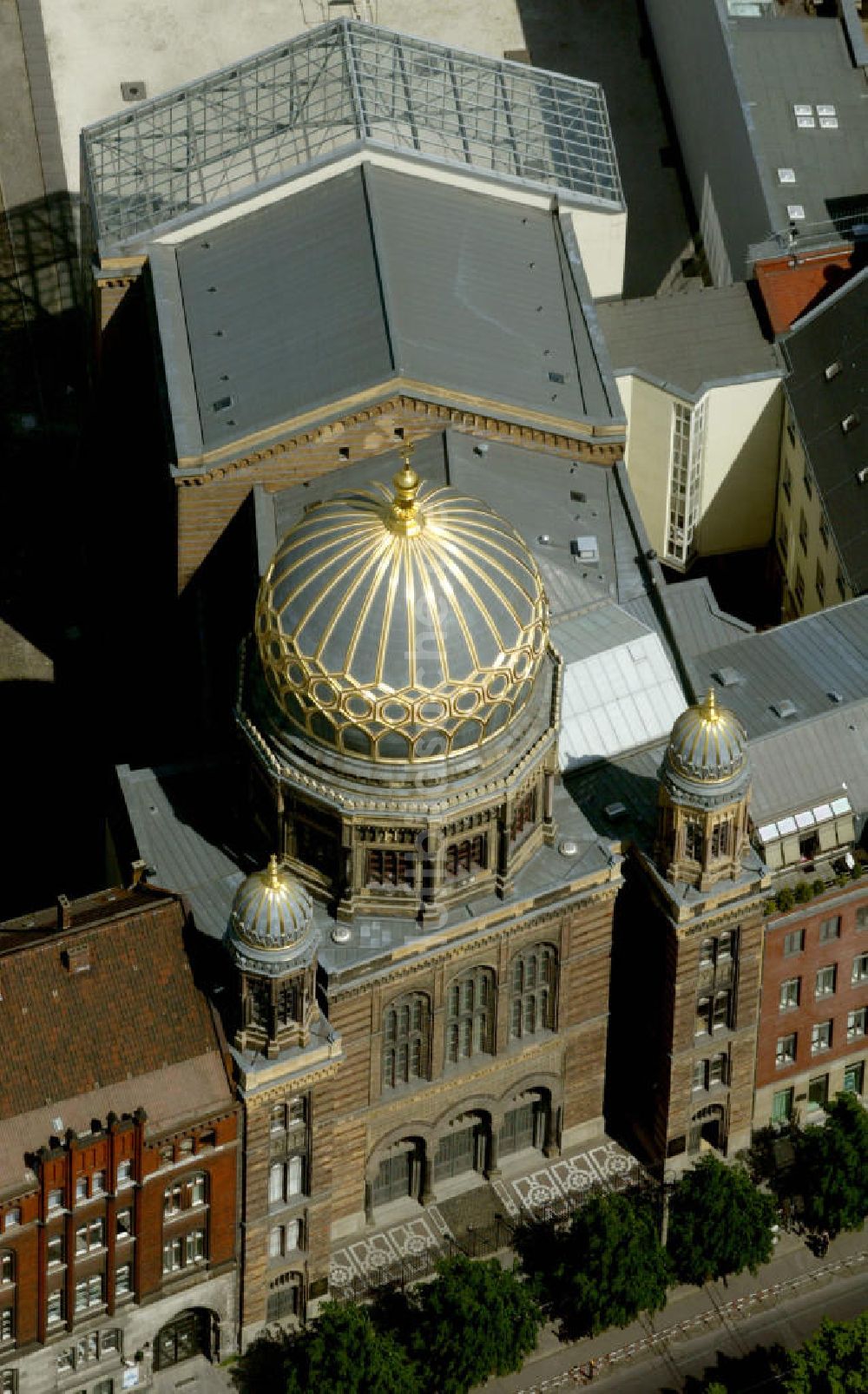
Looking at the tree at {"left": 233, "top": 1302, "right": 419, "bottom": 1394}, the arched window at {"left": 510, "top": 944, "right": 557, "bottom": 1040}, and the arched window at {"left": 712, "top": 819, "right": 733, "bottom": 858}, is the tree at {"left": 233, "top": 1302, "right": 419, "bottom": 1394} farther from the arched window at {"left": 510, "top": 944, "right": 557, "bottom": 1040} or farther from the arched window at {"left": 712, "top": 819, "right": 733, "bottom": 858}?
the arched window at {"left": 712, "top": 819, "right": 733, "bottom": 858}

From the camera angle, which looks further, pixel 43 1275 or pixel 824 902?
pixel 824 902

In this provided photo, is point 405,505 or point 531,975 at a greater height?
point 405,505

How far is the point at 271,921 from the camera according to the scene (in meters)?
181

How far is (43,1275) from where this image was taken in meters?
187

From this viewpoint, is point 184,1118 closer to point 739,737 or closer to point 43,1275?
point 43,1275

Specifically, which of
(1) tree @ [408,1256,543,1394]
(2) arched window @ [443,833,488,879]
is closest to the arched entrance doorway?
(1) tree @ [408,1256,543,1394]

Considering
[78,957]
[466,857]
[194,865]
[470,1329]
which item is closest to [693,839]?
[466,857]

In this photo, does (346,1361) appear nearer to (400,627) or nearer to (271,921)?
(271,921)

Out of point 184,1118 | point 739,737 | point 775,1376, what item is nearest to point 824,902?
point 739,737

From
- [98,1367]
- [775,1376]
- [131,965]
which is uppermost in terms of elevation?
[131,965]

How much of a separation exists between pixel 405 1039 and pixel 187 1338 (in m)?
20.7

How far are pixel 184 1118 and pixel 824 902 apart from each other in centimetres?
3953

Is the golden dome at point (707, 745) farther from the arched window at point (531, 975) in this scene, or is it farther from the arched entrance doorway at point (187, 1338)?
the arched entrance doorway at point (187, 1338)

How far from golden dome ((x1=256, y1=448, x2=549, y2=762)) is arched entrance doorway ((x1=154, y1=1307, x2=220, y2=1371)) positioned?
111 ft
